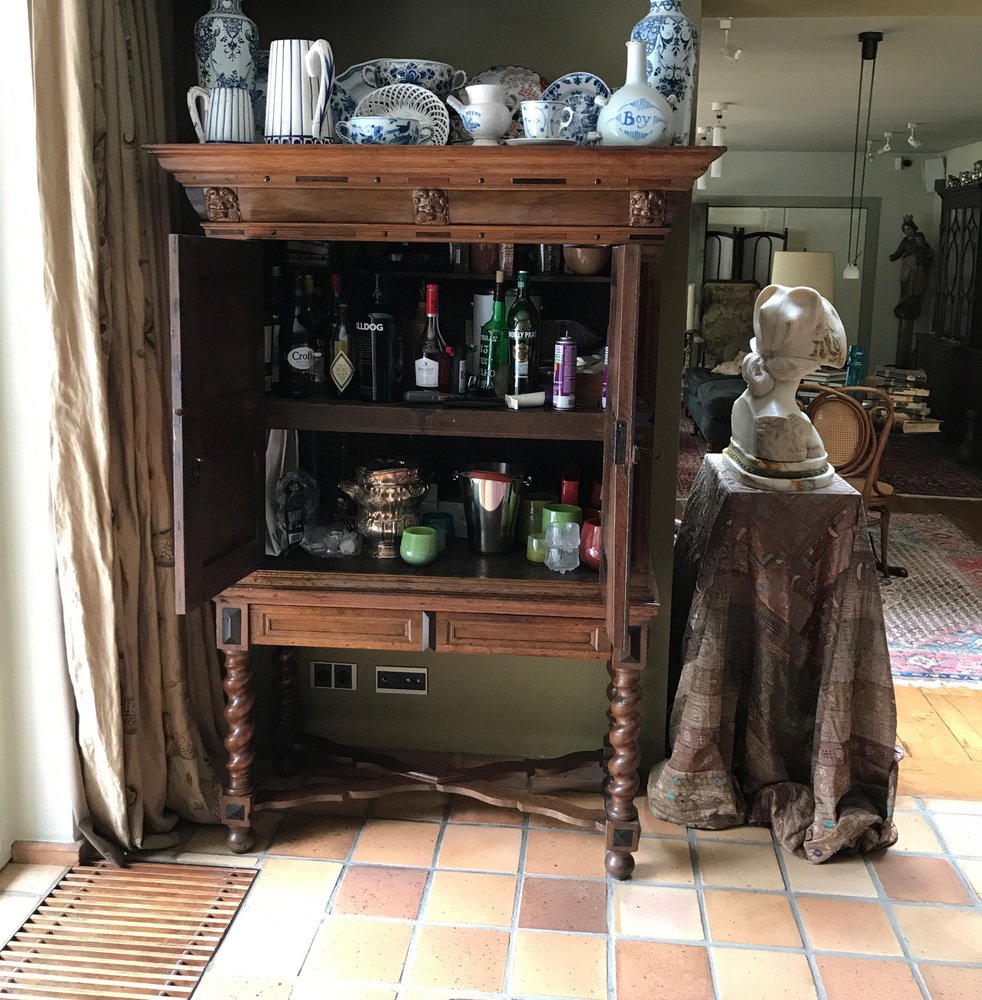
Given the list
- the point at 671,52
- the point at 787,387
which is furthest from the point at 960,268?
the point at 671,52

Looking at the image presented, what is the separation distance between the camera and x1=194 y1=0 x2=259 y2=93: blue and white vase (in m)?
2.36

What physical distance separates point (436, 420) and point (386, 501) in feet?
0.89

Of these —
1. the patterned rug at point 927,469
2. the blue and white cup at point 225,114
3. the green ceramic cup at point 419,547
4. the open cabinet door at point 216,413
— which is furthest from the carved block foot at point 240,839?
the patterned rug at point 927,469

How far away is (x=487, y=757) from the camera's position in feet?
9.91

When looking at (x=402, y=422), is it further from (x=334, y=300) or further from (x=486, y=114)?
(x=486, y=114)

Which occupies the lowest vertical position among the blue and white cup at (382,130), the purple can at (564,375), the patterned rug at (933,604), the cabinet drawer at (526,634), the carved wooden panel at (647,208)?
the patterned rug at (933,604)

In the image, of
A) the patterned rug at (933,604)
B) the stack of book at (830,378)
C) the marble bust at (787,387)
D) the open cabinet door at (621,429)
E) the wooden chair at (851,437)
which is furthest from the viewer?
the stack of book at (830,378)

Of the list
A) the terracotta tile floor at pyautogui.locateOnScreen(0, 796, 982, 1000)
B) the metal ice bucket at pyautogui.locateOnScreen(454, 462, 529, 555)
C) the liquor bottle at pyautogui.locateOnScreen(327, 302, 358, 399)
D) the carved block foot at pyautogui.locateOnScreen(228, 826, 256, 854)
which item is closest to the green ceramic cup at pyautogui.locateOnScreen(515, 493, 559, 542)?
the metal ice bucket at pyautogui.locateOnScreen(454, 462, 529, 555)

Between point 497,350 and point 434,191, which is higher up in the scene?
point 434,191

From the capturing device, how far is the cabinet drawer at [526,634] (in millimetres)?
2441

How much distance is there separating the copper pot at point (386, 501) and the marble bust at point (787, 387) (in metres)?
0.88

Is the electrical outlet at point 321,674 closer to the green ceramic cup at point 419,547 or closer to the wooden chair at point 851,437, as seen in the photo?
the green ceramic cup at point 419,547

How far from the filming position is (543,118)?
2.26 meters

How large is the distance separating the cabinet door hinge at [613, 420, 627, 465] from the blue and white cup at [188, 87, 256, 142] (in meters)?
1.02
